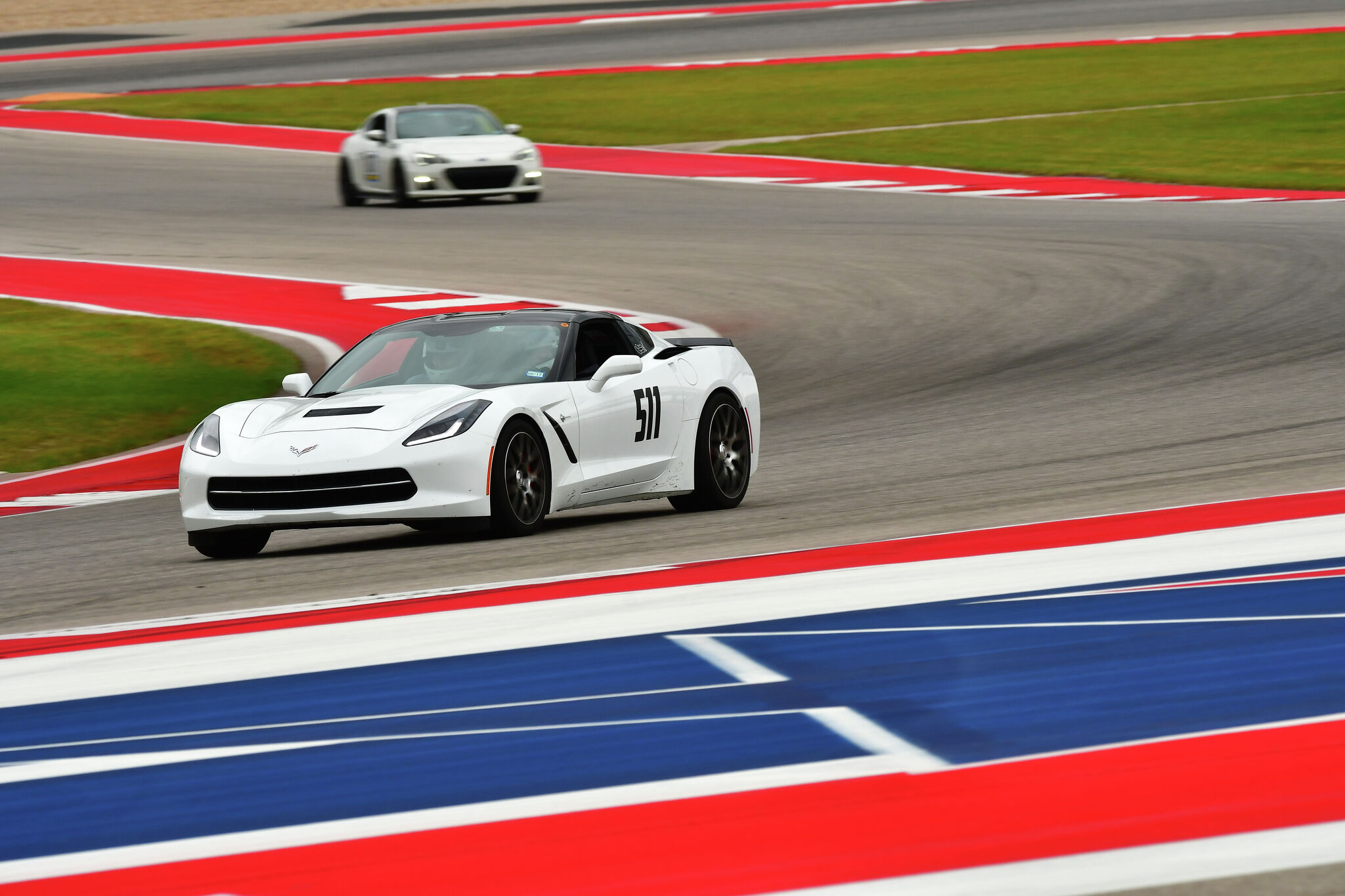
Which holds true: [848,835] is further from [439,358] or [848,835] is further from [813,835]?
[439,358]

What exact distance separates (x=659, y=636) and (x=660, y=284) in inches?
517

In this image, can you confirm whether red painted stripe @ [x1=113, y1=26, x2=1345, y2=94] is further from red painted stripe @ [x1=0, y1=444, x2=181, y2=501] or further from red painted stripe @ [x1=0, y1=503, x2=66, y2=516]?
red painted stripe @ [x1=0, y1=503, x2=66, y2=516]

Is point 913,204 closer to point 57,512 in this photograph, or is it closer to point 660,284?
point 660,284

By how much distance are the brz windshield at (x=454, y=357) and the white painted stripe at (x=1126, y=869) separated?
235 inches

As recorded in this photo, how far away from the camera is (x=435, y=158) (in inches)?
1099

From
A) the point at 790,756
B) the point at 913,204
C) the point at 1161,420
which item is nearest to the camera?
the point at 790,756

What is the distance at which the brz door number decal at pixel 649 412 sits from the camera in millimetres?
11078

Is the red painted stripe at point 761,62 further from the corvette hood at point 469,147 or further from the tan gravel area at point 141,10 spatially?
the corvette hood at point 469,147

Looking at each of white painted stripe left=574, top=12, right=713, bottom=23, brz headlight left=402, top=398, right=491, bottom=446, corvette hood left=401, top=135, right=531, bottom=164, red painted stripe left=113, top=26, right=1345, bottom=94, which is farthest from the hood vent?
white painted stripe left=574, top=12, right=713, bottom=23

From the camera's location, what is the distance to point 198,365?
1680cm

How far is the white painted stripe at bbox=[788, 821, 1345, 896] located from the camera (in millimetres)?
4727

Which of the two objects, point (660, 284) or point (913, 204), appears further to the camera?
point (913, 204)

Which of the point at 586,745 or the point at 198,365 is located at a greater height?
the point at 586,745

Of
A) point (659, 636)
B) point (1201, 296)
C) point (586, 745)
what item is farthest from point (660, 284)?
point (586, 745)
